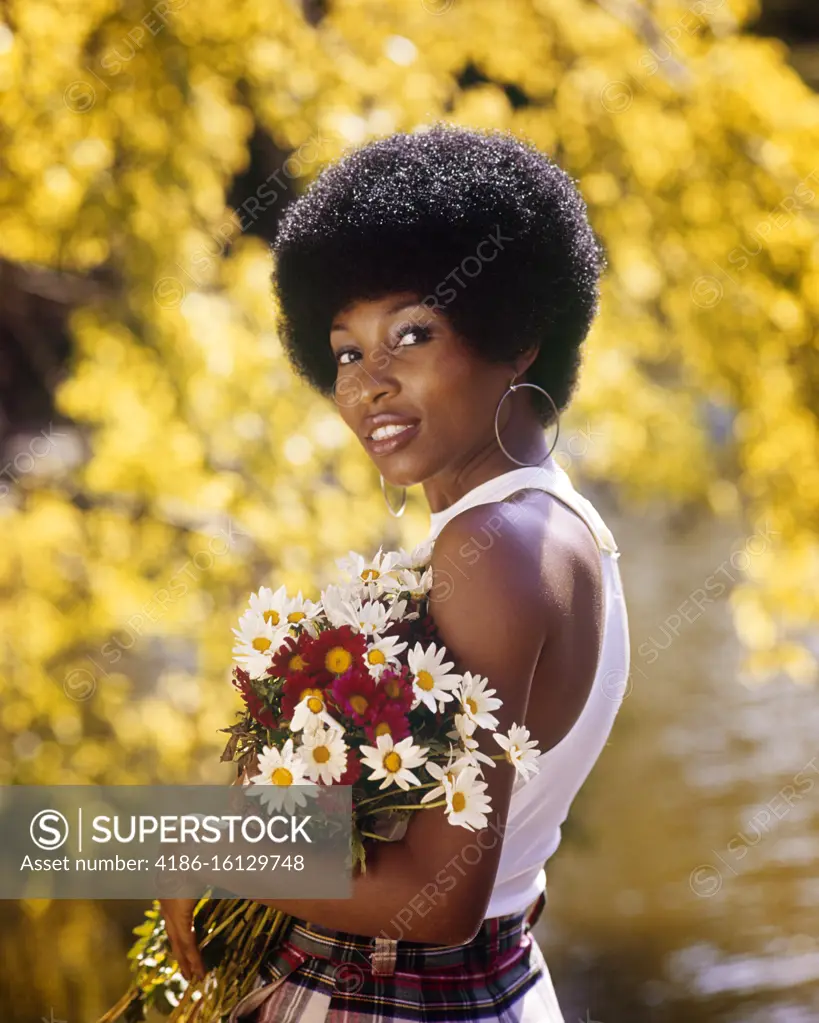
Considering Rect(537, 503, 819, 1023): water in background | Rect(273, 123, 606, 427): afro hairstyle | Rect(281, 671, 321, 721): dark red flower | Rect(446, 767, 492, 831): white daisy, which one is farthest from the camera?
Rect(537, 503, 819, 1023): water in background

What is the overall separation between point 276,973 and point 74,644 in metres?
2.02

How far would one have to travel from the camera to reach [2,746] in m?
3.04

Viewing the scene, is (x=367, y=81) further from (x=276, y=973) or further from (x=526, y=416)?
(x=276, y=973)

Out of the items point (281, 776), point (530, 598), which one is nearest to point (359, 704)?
point (281, 776)

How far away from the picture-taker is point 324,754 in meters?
1.19

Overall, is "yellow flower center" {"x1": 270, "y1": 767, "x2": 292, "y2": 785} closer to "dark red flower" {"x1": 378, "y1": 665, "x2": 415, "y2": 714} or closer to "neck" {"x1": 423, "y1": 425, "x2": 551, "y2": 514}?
"dark red flower" {"x1": 378, "y1": 665, "x2": 415, "y2": 714}

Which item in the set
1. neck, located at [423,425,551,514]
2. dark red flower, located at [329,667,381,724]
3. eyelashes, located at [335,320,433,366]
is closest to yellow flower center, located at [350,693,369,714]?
dark red flower, located at [329,667,381,724]

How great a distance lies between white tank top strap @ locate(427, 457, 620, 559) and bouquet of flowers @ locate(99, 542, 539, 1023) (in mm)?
108

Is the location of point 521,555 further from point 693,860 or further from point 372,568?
point 693,860

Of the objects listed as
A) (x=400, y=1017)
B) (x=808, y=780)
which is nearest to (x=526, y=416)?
(x=400, y=1017)

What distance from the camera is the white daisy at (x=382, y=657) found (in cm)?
121

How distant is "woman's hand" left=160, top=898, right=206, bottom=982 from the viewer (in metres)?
1.35

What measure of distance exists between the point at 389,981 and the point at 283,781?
0.89 ft

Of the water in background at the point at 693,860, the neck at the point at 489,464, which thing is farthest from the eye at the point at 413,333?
the water in background at the point at 693,860
